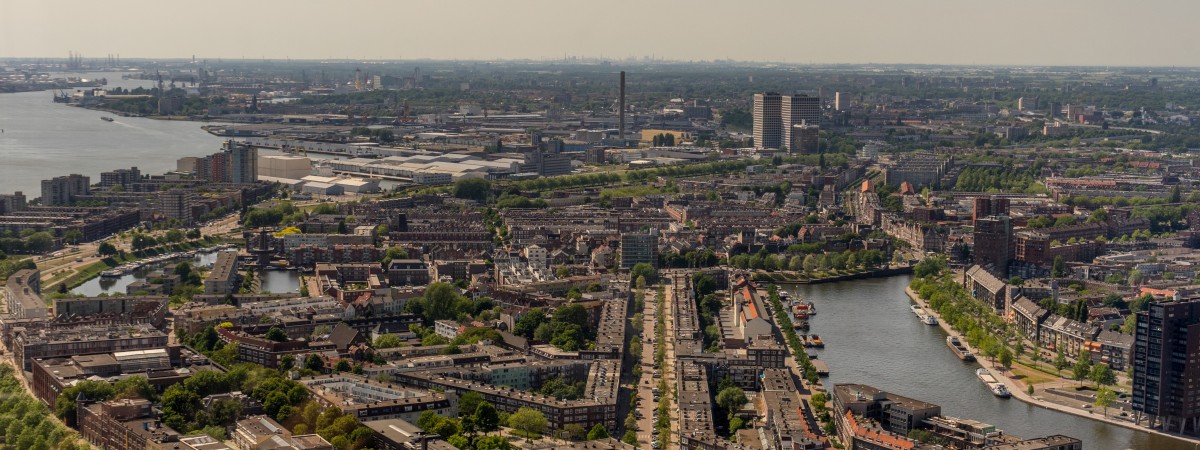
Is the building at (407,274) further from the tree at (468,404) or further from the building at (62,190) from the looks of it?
the building at (62,190)

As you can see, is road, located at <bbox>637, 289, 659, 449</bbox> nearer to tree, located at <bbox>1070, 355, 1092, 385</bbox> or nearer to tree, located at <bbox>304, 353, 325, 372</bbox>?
tree, located at <bbox>304, 353, 325, 372</bbox>

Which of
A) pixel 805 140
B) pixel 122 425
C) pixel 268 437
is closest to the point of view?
pixel 268 437

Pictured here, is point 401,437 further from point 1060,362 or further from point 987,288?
point 987,288

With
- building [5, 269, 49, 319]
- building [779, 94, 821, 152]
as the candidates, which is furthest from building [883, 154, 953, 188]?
building [5, 269, 49, 319]

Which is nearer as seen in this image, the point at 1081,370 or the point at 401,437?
the point at 401,437

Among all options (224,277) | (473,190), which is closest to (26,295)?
(224,277)

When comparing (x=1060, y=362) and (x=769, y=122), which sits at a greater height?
(x=769, y=122)
